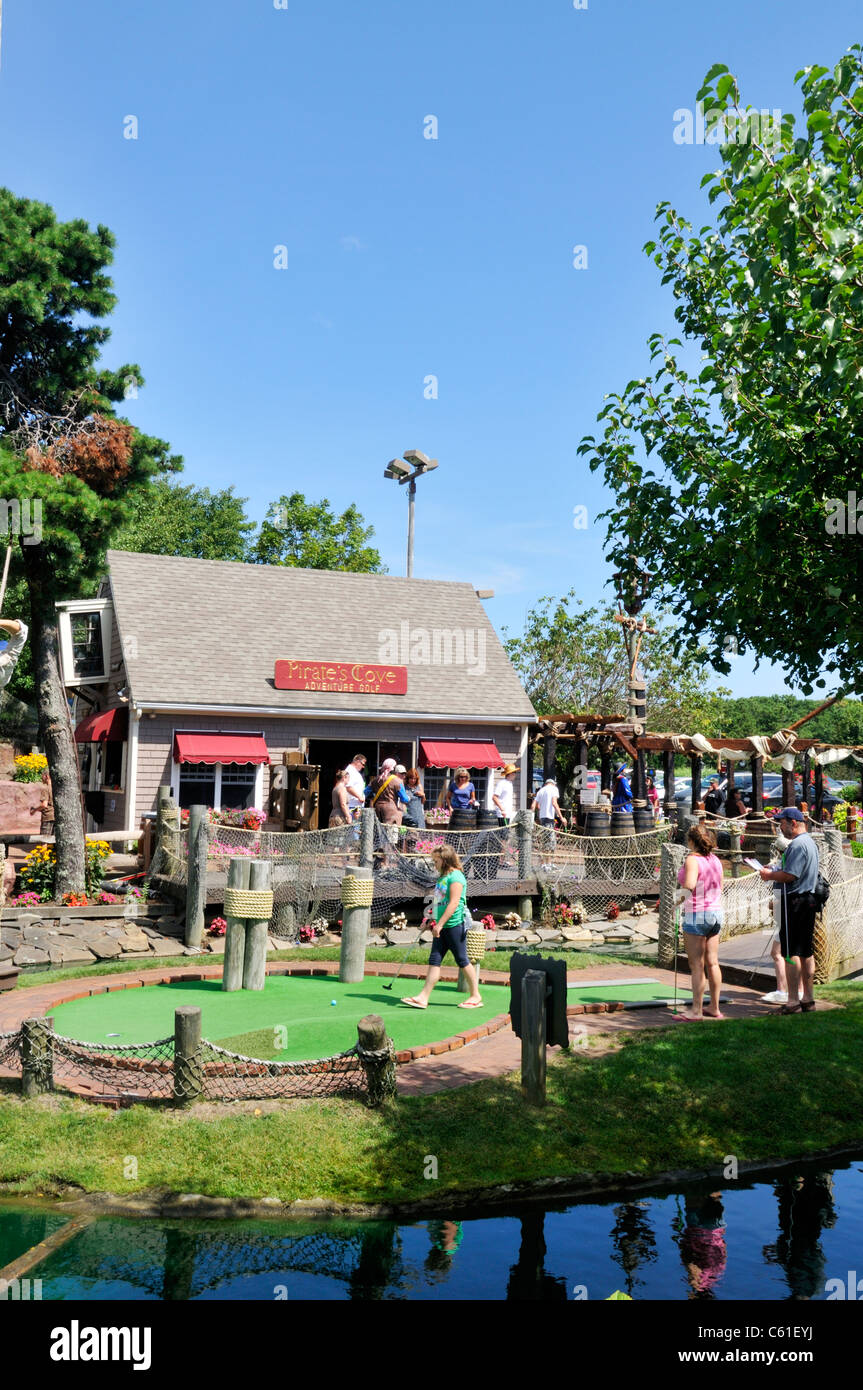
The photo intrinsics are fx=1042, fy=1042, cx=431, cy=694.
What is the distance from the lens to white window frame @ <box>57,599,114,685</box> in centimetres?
2423

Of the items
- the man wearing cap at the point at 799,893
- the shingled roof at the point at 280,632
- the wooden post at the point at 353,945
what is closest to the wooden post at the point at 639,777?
the shingled roof at the point at 280,632

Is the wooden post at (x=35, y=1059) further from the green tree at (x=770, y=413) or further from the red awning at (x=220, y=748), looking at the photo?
the red awning at (x=220, y=748)

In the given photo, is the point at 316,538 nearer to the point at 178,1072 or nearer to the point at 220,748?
the point at 220,748

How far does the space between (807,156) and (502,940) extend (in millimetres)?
11953

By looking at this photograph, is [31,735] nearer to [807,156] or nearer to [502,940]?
[502,940]

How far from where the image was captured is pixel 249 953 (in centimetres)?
1196

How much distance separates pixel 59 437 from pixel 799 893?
14.0m

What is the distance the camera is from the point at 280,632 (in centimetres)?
2569

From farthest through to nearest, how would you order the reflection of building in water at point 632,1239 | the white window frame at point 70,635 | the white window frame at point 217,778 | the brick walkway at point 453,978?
the white window frame at point 70,635 < the white window frame at point 217,778 < the brick walkway at point 453,978 < the reflection of building in water at point 632,1239

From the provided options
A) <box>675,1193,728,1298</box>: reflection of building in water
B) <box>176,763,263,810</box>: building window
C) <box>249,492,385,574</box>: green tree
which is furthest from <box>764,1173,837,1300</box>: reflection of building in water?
<box>249,492,385,574</box>: green tree

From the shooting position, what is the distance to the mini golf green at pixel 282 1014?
9.61 meters

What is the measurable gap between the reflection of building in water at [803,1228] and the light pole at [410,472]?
81.9 feet

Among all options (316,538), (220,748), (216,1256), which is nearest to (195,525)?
(316,538)

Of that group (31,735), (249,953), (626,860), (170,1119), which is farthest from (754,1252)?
(31,735)
